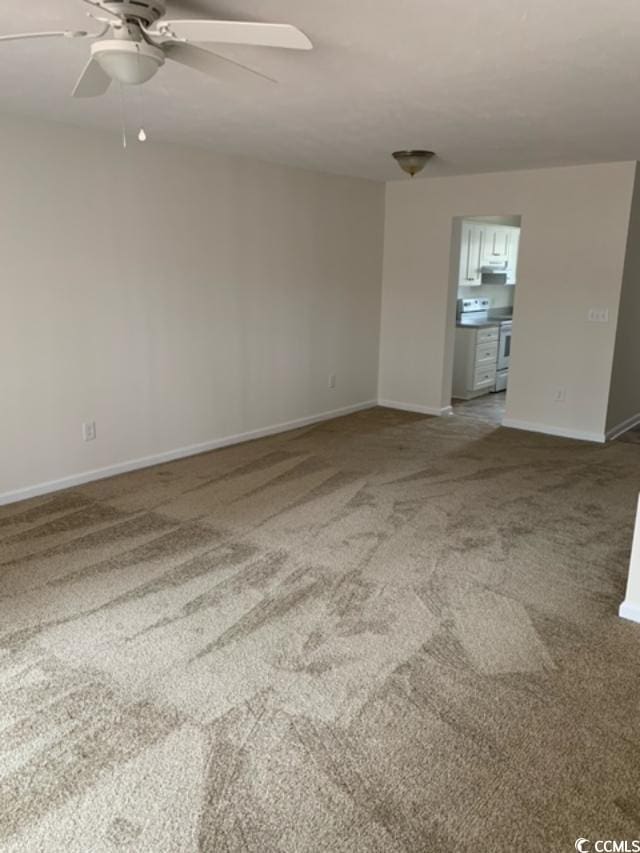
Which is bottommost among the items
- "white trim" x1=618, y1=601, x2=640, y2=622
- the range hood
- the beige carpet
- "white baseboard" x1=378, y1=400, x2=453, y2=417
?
the beige carpet

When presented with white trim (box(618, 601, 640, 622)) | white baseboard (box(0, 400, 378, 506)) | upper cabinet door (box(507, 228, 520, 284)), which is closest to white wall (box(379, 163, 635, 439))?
white baseboard (box(0, 400, 378, 506))

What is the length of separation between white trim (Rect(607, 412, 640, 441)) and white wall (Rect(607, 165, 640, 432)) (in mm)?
18

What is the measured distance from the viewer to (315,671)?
2.34m

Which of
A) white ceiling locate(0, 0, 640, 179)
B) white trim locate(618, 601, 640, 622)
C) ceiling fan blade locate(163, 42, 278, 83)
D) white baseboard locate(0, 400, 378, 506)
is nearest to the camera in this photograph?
white ceiling locate(0, 0, 640, 179)

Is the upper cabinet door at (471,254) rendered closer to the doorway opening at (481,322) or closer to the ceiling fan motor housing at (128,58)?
the doorway opening at (481,322)

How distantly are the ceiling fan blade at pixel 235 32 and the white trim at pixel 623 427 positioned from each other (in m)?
4.79

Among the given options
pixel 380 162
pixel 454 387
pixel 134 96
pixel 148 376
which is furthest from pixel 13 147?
pixel 454 387

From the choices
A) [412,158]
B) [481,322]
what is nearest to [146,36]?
[412,158]

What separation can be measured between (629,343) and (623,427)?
823 millimetres

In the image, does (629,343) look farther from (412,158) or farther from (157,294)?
(157,294)

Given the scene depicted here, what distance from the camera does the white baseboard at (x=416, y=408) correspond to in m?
6.62

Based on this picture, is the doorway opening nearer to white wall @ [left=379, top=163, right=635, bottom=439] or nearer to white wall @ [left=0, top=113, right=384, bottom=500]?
white wall @ [left=379, top=163, right=635, bottom=439]

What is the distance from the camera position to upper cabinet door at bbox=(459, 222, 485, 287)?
7.24 metres

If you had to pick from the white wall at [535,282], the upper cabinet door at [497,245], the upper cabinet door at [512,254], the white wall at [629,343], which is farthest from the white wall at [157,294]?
the upper cabinet door at [512,254]
